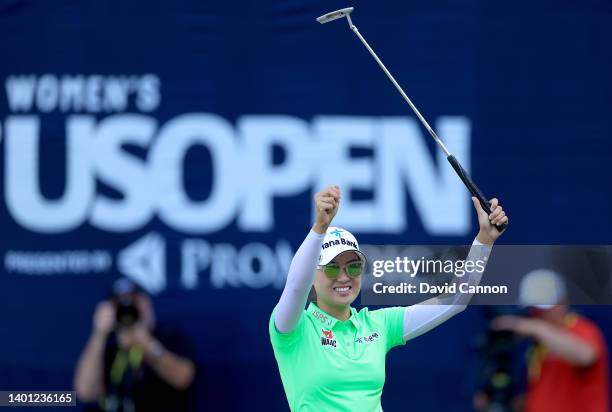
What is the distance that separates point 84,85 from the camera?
221 inches

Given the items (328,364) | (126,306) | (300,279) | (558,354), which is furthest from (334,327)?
(558,354)

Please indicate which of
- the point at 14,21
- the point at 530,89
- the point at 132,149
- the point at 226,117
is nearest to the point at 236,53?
the point at 226,117

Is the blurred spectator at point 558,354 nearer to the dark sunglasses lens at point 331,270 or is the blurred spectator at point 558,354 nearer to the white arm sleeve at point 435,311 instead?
the white arm sleeve at point 435,311

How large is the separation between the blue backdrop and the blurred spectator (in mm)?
269

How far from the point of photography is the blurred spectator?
17.7 feet

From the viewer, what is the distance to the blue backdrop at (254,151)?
5.59 metres

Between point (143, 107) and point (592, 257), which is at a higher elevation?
point (143, 107)

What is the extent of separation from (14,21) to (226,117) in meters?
1.17

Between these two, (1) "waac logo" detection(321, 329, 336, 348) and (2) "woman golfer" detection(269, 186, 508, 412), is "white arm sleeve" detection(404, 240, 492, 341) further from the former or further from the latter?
(1) "waac logo" detection(321, 329, 336, 348)

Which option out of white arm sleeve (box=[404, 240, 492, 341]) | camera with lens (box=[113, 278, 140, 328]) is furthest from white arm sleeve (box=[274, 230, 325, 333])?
camera with lens (box=[113, 278, 140, 328])

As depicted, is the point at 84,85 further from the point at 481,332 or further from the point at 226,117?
the point at 481,332

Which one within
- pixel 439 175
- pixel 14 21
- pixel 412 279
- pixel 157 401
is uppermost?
pixel 14 21

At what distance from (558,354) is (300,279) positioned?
2515mm

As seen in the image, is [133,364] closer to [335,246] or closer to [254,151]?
[254,151]
